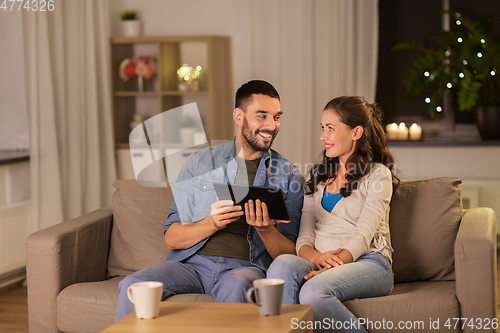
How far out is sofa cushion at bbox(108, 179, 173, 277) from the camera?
2178mm

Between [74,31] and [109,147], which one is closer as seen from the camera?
[74,31]

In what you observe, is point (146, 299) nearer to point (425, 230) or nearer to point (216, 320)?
point (216, 320)

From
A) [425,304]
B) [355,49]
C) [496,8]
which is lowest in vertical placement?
[425,304]

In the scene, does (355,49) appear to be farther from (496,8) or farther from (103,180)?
(103,180)

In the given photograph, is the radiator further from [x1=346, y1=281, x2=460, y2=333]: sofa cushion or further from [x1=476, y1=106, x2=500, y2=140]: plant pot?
[x1=476, y1=106, x2=500, y2=140]: plant pot

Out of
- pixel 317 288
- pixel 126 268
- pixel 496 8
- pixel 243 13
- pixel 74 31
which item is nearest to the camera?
pixel 317 288

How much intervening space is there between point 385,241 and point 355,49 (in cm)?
234

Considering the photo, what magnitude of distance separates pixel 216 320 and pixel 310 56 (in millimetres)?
2823

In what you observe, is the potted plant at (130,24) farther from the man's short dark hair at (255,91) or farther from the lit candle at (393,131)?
the man's short dark hair at (255,91)

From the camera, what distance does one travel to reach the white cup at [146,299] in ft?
4.29

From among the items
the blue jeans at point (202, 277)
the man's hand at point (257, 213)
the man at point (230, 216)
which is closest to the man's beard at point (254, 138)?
the man at point (230, 216)

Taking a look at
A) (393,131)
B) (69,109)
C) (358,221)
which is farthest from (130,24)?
(358,221)

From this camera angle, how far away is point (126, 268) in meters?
2.18

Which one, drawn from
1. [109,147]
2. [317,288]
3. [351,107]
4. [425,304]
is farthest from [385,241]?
[109,147]
